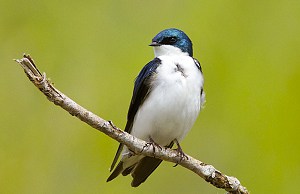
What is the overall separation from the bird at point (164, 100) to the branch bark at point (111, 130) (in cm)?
10

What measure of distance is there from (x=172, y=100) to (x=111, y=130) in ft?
1.51

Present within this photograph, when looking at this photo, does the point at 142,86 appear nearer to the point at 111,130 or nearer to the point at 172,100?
the point at 172,100

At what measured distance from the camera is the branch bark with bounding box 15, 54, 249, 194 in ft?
7.11

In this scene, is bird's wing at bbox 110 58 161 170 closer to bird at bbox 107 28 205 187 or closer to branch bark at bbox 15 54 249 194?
bird at bbox 107 28 205 187

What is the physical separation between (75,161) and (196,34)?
0.88 meters

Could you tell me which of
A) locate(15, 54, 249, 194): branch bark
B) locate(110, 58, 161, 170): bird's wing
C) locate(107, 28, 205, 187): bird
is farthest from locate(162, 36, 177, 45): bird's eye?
locate(15, 54, 249, 194): branch bark

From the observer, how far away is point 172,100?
2684 millimetres

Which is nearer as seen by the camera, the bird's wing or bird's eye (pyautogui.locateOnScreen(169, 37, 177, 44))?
the bird's wing

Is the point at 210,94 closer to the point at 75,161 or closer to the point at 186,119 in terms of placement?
the point at 75,161

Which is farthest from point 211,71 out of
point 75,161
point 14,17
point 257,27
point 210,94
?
point 14,17

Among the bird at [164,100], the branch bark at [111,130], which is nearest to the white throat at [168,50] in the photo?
the bird at [164,100]

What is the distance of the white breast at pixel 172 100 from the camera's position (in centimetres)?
268

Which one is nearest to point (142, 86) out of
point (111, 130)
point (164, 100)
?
point (164, 100)

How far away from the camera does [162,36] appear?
285cm
